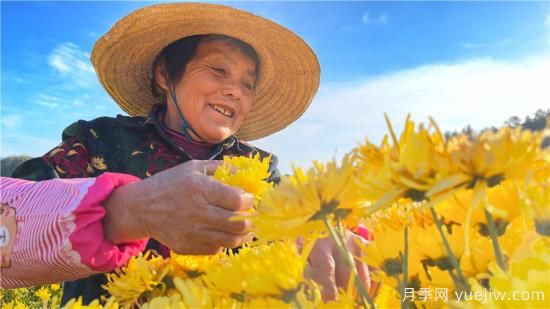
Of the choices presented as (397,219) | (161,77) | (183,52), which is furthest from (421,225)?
(161,77)

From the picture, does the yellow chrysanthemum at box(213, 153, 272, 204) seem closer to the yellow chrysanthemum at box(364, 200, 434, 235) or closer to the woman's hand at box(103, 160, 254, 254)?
the woman's hand at box(103, 160, 254, 254)

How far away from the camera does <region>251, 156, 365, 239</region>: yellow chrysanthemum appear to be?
346mm

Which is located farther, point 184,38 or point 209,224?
point 184,38

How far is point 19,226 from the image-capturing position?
2.26ft

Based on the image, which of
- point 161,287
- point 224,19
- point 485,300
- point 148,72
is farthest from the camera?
point 148,72

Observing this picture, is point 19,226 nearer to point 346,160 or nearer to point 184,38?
point 346,160

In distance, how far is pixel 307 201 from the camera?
13.6 inches

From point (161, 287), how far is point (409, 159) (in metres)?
0.42

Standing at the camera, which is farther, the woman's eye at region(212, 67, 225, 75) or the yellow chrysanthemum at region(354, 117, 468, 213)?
the woman's eye at region(212, 67, 225, 75)

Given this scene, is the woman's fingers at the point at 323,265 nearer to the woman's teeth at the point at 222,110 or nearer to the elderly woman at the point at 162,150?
the elderly woman at the point at 162,150

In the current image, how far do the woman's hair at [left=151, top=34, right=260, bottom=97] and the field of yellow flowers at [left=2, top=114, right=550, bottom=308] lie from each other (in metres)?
1.51

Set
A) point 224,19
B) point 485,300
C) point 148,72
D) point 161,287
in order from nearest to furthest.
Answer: point 485,300
point 161,287
point 224,19
point 148,72

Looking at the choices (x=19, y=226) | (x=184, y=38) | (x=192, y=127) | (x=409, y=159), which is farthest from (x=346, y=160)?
(x=184, y=38)

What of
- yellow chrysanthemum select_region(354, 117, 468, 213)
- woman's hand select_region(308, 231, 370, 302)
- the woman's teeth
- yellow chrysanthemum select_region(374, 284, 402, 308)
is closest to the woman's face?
the woman's teeth
